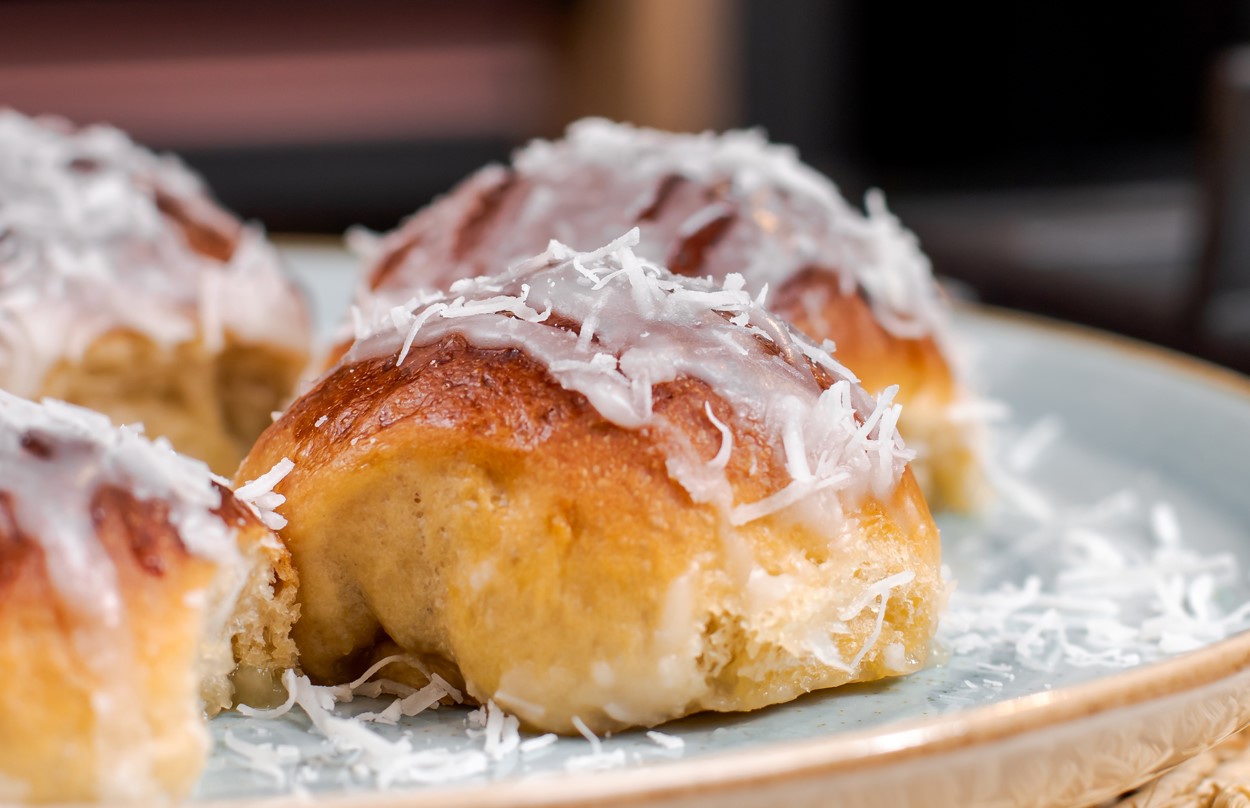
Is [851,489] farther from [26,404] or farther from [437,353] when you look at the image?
[26,404]

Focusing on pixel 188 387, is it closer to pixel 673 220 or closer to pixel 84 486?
pixel 673 220

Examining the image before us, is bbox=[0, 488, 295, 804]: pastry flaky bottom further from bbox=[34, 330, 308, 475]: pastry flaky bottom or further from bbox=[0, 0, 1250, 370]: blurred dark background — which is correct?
bbox=[0, 0, 1250, 370]: blurred dark background

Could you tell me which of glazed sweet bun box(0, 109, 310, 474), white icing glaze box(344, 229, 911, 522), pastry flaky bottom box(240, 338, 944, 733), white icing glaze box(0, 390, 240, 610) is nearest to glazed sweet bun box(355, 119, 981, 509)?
glazed sweet bun box(0, 109, 310, 474)

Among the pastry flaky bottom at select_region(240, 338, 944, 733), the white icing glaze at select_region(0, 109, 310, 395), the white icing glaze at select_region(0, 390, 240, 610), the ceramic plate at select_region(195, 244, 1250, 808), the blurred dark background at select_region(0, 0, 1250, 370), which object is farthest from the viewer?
the blurred dark background at select_region(0, 0, 1250, 370)

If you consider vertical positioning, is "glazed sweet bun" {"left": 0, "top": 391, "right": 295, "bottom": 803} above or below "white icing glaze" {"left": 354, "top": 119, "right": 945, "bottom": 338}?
below

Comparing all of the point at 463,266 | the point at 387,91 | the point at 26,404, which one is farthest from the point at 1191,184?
the point at 26,404

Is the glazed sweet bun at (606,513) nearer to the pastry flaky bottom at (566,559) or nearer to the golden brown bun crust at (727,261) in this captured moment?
the pastry flaky bottom at (566,559)

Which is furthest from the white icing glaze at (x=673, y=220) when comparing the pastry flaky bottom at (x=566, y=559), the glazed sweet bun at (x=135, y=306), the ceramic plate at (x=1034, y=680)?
the pastry flaky bottom at (x=566, y=559)
